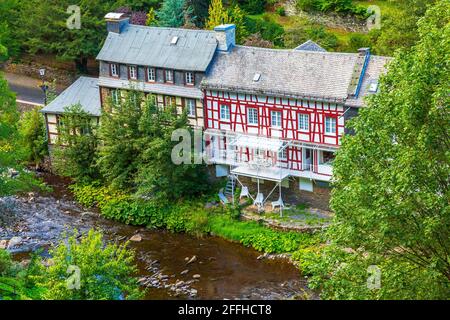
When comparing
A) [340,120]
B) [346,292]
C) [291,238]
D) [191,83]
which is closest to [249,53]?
[191,83]

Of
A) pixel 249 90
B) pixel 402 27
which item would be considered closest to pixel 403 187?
pixel 249 90

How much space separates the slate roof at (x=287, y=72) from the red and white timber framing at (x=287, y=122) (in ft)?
1.70

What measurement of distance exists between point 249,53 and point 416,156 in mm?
23516

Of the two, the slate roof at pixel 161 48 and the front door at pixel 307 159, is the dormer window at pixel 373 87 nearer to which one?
the front door at pixel 307 159

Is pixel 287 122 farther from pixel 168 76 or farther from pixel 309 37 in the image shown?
pixel 309 37

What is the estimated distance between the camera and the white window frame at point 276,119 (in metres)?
47.6

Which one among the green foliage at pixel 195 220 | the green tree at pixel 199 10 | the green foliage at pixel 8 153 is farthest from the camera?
the green tree at pixel 199 10

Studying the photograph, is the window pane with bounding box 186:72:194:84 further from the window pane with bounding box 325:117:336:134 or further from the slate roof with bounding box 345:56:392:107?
the slate roof with bounding box 345:56:392:107

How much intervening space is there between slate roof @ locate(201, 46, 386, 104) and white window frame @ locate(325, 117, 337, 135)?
1269 millimetres

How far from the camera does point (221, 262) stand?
44.0 metres

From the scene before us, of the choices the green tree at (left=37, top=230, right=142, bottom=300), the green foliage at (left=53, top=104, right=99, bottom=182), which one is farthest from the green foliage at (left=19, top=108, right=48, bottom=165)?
the green tree at (left=37, top=230, right=142, bottom=300)

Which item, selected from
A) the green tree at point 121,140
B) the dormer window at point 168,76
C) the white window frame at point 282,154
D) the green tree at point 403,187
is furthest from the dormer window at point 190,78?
the green tree at point 403,187

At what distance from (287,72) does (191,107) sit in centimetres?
650

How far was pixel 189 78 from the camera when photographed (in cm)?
5041
